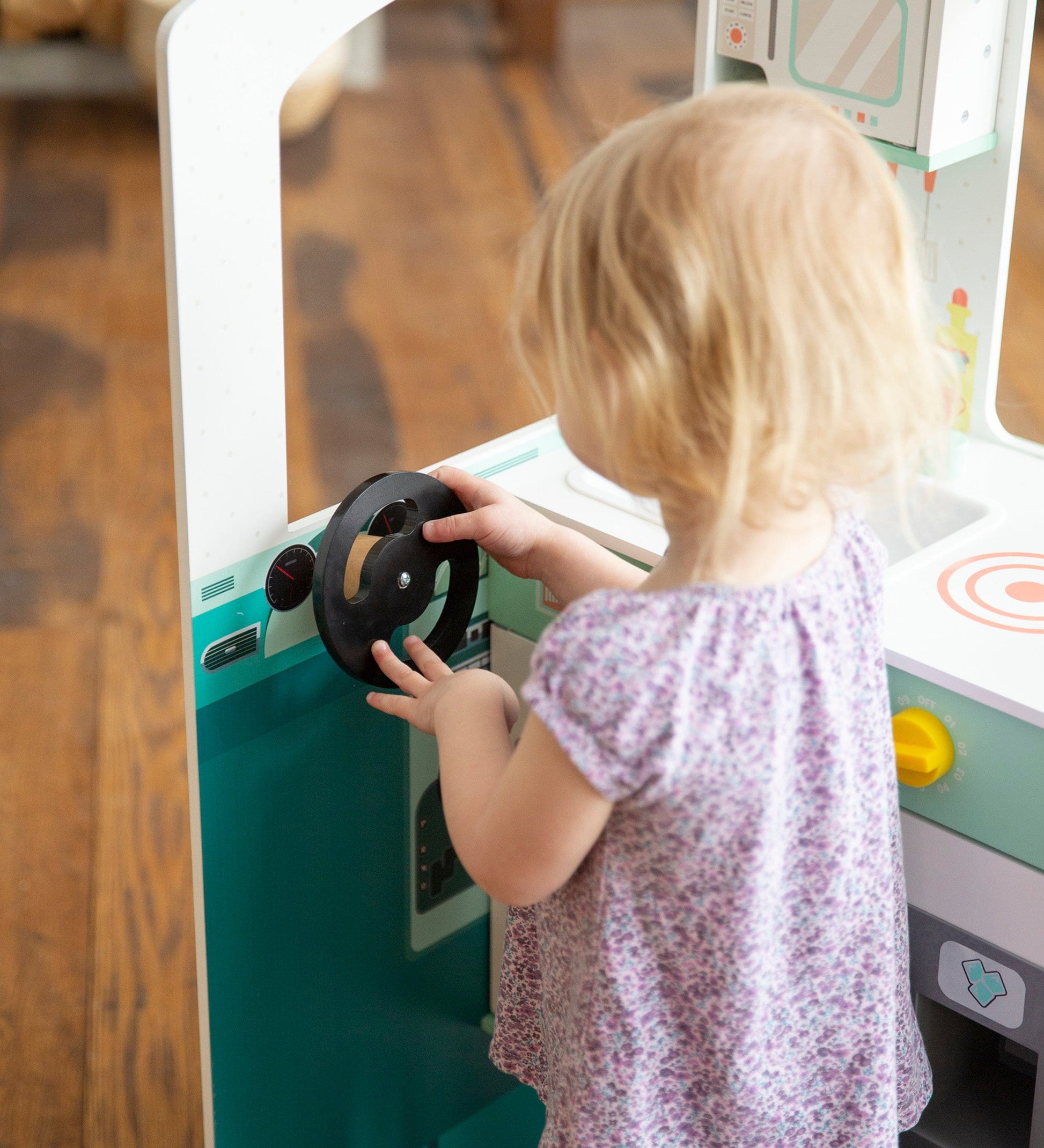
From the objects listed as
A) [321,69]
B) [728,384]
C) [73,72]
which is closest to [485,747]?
[728,384]

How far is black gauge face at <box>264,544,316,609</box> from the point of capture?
0.96 meters

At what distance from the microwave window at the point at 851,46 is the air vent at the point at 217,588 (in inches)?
22.6

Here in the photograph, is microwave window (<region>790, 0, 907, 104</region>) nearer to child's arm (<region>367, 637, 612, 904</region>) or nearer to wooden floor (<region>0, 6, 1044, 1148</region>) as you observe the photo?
wooden floor (<region>0, 6, 1044, 1148</region>)

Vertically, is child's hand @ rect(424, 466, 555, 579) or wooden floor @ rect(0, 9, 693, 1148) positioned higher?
child's hand @ rect(424, 466, 555, 579)

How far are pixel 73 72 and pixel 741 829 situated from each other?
11.6ft

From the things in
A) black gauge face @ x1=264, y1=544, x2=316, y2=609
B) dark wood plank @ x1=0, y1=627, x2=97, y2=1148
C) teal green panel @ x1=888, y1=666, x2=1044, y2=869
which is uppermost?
black gauge face @ x1=264, y1=544, x2=316, y2=609

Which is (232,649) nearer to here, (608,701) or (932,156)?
(608,701)

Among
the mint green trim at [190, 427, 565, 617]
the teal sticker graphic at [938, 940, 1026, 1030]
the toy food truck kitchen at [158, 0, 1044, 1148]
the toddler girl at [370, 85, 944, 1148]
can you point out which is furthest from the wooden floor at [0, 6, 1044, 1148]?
the teal sticker graphic at [938, 940, 1026, 1030]

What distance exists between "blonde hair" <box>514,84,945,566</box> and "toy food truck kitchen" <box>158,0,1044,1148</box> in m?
0.23

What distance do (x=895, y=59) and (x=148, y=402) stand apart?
5.90ft

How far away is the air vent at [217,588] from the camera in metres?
0.92

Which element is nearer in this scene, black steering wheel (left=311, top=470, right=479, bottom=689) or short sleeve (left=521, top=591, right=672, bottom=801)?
short sleeve (left=521, top=591, right=672, bottom=801)

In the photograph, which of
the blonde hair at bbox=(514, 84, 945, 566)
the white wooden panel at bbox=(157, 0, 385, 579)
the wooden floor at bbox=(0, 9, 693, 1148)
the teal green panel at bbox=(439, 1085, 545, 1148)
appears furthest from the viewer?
the wooden floor at bbox=(0, 9, 693, 1148)

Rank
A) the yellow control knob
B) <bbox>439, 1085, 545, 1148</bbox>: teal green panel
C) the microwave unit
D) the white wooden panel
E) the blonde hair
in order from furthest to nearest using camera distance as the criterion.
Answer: <bbox>439, 1085, 545, 1148</bbox>: teal green panel → the microwave unit → the yellow control knob → the white wooden panel → the blonde hair
